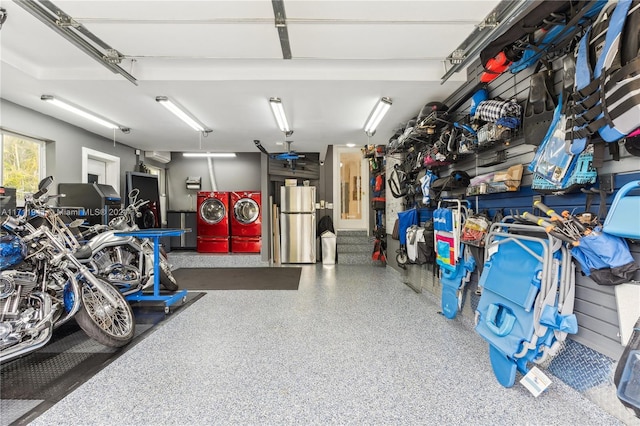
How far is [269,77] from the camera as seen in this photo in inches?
126

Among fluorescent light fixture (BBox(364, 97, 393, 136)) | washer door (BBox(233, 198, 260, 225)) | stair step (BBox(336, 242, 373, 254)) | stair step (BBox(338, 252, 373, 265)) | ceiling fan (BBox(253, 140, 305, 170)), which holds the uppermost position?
fluorescent light fixture (BBox(364, 97, 393, 136))

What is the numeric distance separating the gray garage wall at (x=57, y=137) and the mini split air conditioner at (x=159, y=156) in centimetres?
134

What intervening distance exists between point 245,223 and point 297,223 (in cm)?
137

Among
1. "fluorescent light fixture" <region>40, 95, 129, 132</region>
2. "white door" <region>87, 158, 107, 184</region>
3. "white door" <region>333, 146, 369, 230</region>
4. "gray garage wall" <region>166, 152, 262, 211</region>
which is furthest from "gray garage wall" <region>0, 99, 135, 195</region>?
"white door" <region>333, 146, 369, 230</region>

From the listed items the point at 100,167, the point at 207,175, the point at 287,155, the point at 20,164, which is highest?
the point at 287,155

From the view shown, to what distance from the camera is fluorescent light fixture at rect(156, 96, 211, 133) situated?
3732 mm

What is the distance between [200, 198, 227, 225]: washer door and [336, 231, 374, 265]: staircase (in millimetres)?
3087

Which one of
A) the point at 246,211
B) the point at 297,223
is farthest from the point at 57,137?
the point at 297,223

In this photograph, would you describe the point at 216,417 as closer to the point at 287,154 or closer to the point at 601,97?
the point at 601,97

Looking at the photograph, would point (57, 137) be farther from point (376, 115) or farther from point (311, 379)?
point (311, 379)

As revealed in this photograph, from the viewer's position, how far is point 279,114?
4281 mm

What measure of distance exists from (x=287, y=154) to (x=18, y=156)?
4454 millimetres

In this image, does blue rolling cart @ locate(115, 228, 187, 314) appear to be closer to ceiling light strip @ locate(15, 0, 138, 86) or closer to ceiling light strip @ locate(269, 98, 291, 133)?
ceiling light strip @ locate(15, 0, 138, 86)

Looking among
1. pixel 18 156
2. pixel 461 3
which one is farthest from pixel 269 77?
pixel 18 156
